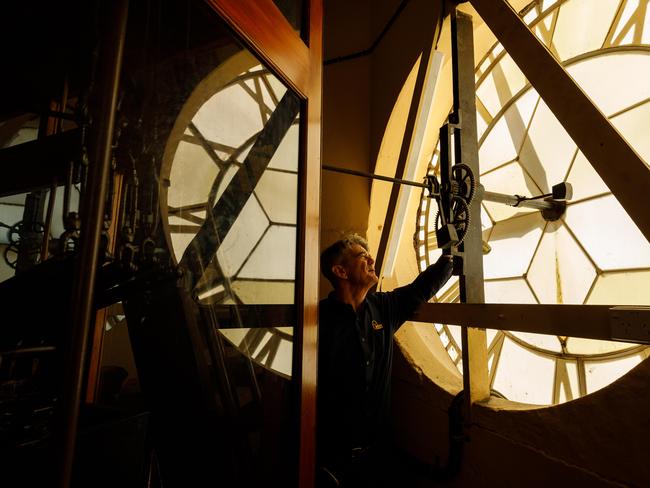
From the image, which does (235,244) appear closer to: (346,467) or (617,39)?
(346,467)

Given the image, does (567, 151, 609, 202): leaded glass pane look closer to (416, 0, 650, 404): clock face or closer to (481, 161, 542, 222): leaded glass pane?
(416, 0, 650, 404): clock face

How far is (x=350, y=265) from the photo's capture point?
1.55 meters

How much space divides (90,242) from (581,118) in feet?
3.49

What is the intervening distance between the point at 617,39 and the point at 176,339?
1949mm

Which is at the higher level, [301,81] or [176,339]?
[301,81]

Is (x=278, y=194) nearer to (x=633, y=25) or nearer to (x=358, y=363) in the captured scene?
(x=358, y=363)

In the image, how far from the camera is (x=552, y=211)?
5.38 ft

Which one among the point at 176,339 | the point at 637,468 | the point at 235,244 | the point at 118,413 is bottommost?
the point at 637,468

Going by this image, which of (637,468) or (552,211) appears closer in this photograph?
(637,468)

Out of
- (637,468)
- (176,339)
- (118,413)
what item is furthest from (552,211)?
(118,413)

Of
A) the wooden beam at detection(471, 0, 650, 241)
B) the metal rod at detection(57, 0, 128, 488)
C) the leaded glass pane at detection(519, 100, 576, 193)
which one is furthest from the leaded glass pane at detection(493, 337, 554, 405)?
the metal rod at detection(57, 0, 128, 488)

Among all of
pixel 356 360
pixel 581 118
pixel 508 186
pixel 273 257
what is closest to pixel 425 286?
pixel 356 360

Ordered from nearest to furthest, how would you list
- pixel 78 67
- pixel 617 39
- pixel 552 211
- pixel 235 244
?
pixel 78 67 → pixel 235 244 → pixel 617 39 → pixel 552 211

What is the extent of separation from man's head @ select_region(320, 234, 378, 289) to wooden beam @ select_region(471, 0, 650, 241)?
84cm
